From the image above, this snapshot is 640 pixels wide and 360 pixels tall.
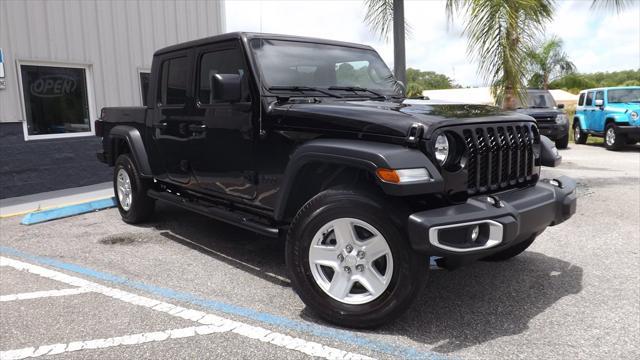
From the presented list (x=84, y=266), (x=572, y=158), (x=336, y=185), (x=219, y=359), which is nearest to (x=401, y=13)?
(x=336, y=185)

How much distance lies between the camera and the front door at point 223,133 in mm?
4078

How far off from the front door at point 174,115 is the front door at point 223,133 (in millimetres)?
168

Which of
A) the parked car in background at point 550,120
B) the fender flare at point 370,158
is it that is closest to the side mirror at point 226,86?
the fender flare at point 370,158

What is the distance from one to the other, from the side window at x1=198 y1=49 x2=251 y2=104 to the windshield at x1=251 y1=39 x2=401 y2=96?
0.53ft

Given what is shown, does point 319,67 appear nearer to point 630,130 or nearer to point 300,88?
point 300,88

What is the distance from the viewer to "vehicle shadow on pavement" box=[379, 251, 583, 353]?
3209 millimetres

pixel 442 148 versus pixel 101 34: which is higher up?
pixel 101 34

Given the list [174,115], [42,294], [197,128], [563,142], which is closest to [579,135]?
[563,142]

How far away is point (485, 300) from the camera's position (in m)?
3.71

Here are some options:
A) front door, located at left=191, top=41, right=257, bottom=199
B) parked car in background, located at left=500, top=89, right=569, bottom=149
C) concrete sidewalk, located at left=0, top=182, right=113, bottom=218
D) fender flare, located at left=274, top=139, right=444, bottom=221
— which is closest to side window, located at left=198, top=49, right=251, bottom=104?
front door, located at left=191, top=41, right=257, bottom=199

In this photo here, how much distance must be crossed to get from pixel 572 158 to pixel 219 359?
11.6 metres

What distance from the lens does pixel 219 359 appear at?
114 inches

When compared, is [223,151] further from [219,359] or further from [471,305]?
[471,305]

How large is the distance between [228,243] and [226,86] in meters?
2.02
